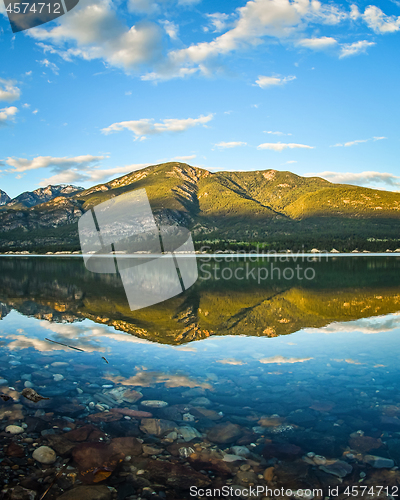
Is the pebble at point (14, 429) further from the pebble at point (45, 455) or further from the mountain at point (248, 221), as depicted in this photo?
the mountain at point (248, 221)

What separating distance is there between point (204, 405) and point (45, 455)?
2437mm

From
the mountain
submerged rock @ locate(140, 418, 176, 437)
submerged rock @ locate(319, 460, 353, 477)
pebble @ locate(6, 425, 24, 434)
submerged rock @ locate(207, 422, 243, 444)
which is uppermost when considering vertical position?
the mountain

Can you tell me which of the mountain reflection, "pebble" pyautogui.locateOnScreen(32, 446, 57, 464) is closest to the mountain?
the mountain reflection

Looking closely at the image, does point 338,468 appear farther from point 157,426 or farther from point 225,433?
point 157,426

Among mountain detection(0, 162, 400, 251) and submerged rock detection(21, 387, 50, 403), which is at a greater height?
mountain detection(0, 162, 400, 251)

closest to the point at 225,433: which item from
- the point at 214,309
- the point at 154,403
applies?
the point at 154,403

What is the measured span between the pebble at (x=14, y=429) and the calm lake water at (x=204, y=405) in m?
0.06

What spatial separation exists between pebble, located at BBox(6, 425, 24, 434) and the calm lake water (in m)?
0.06

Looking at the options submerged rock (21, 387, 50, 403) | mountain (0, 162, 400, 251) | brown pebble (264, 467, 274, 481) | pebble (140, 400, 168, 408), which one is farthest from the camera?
mountain (0, 162, 400, 251)

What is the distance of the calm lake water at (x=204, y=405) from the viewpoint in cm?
407

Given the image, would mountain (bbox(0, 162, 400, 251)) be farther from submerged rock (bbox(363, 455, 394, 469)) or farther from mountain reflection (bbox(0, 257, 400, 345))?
submerged rock (bbox(363, 455, 394, 469))

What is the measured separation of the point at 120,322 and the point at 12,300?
8062 mm

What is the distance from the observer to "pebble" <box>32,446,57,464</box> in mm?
4242

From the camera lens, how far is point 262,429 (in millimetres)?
5086
